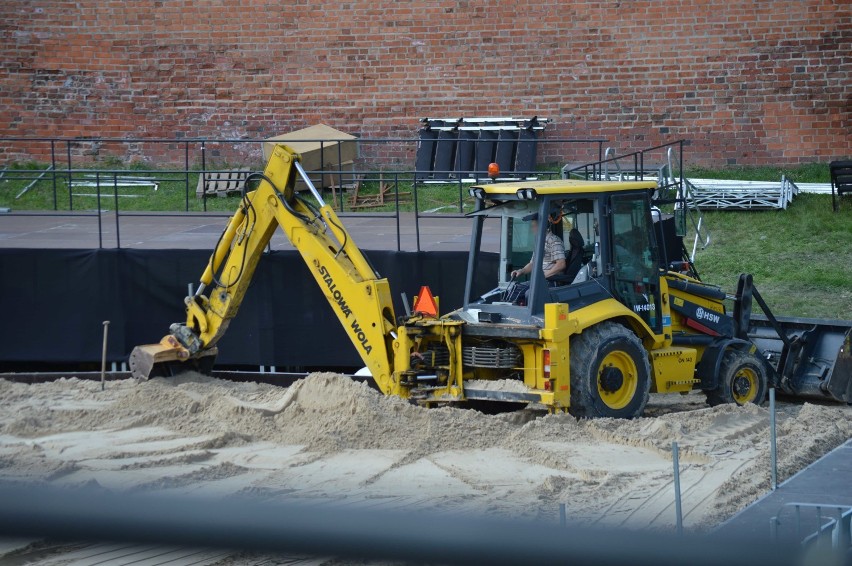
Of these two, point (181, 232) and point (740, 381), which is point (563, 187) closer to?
point (740, 381)

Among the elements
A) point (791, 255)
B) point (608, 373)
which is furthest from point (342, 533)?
point (791, 255)

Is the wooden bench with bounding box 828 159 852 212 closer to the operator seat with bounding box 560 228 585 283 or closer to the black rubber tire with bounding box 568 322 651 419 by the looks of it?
the operator seat with bounding box 560 228 585 283

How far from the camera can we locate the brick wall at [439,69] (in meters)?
21.2

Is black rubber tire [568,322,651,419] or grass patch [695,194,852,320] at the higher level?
grass patch [695,194,852,320]

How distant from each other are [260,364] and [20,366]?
3.32m

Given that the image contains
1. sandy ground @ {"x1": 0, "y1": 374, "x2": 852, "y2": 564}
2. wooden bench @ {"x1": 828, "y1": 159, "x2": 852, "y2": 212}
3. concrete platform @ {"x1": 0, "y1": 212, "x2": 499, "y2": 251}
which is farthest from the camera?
wooden bench @ {"x1": 828, "y1": 159, "x2": 852, "y2": 212}

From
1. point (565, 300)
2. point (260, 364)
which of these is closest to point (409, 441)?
point (565, 300)

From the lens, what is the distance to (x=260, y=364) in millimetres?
14117

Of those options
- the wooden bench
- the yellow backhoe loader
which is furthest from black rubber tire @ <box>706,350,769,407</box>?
the wooden bench

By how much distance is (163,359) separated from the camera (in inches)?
486

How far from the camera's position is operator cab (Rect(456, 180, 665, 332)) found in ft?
34.8

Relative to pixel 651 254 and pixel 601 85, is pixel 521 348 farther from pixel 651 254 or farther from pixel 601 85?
pixel 601 85

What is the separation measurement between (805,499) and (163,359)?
23.9ft

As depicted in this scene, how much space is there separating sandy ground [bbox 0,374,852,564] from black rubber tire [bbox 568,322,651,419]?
0.20 metres
